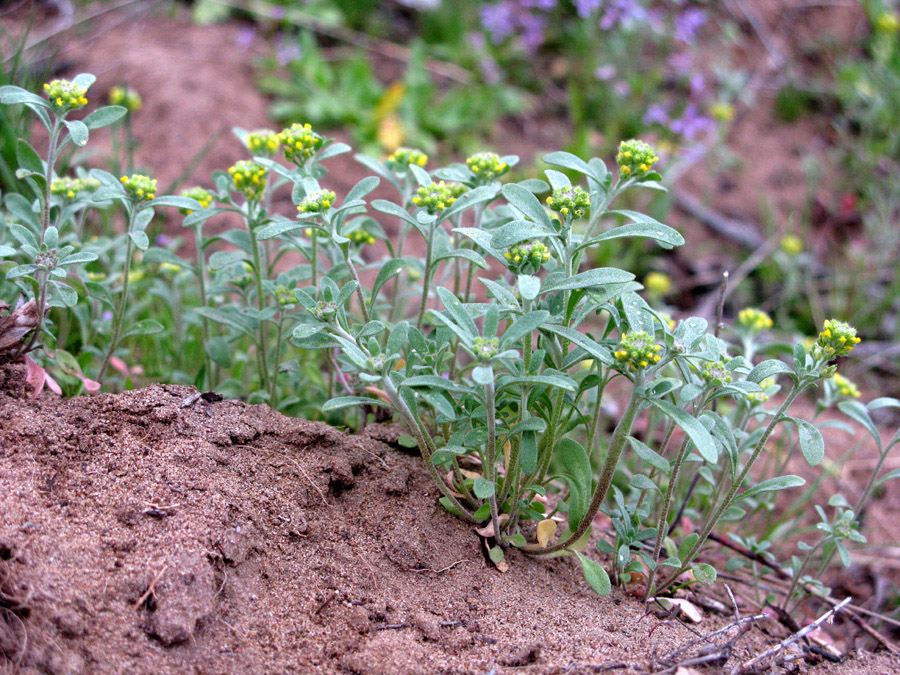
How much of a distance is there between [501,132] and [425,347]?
12.8 ft

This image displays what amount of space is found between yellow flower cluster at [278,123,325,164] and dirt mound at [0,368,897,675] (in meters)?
0.72

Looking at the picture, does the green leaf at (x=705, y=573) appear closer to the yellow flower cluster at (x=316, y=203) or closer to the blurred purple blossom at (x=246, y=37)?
the yellow flower cluster at (x=316, y=203)

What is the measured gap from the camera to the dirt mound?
151 cm

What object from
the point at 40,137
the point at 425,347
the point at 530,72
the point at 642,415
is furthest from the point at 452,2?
the point at 425,347

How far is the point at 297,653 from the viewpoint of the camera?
5.23ft

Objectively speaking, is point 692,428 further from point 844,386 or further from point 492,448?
point 844,386

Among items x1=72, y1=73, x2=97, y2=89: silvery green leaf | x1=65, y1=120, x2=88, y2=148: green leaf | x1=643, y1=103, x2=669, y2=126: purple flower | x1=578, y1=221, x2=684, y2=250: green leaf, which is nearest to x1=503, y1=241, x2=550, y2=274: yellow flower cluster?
x1=578, y1=221, x2=684, y2=250: green leaf

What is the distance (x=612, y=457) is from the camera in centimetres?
179

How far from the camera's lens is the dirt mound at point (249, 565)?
1506 mm

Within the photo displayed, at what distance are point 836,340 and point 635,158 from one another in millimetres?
656

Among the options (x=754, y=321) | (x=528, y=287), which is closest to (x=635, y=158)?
(x=528, y=287)

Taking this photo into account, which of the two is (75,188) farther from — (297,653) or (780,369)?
(780,369)

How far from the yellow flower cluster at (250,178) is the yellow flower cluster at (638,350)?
1.13 metres

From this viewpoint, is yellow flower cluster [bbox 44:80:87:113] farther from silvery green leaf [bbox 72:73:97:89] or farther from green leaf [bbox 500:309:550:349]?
green leaf [bbox 500:309:550:349]
